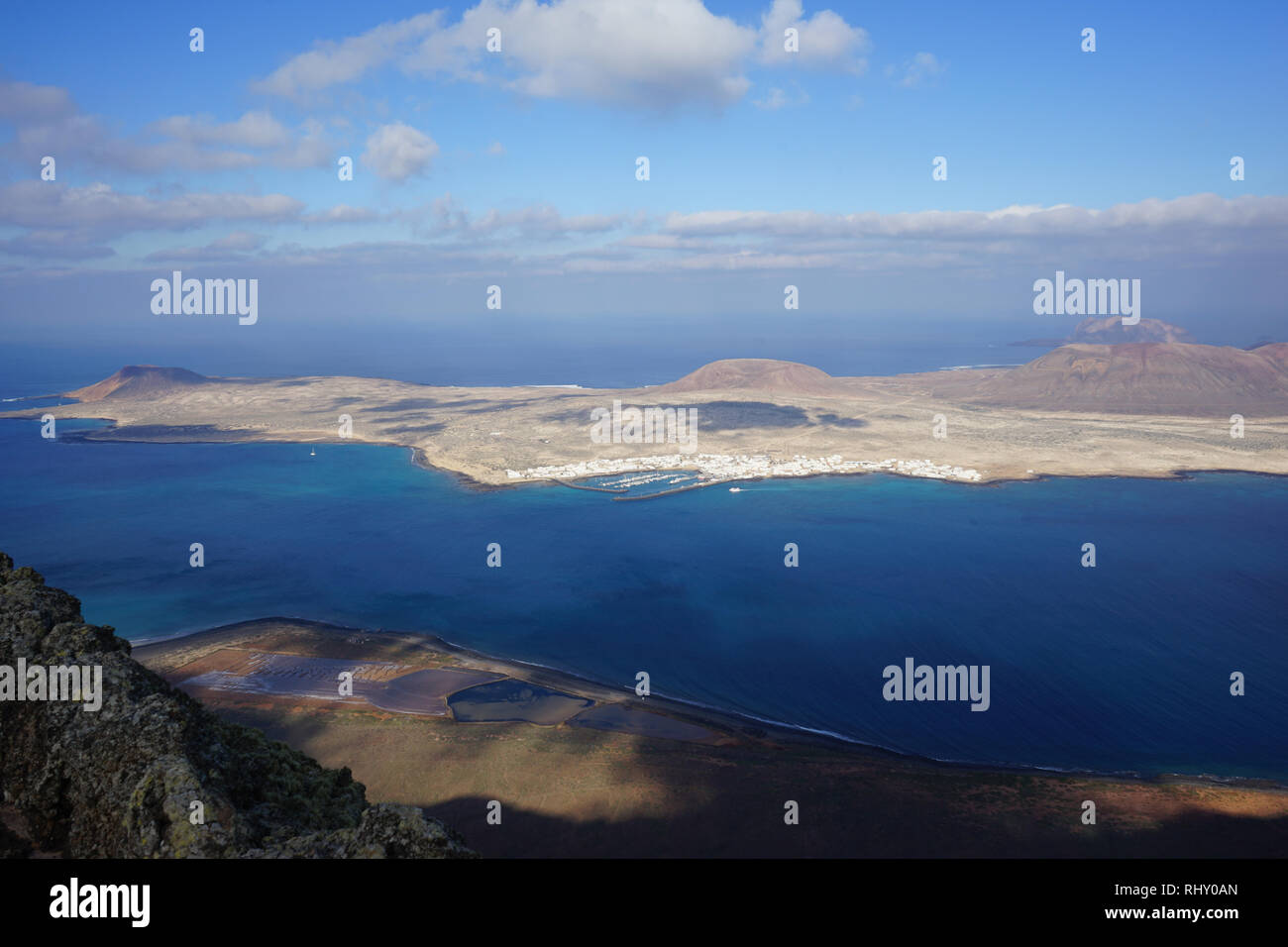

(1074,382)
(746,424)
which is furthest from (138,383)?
(1074,382)

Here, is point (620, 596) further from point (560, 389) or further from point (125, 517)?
point (560, 389)

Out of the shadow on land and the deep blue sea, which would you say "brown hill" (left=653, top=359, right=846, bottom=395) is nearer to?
the deep blue sea

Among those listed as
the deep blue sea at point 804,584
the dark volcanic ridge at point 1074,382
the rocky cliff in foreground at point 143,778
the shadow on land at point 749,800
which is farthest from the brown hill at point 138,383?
the rocky cliff in foreground at point 143,778

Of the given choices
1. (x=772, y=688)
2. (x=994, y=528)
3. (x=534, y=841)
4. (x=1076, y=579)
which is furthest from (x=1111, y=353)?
(x=534, y=841)

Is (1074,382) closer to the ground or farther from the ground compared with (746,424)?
farther from the ground

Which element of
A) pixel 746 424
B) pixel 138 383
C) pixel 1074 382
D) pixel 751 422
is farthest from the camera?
pixel 138 383

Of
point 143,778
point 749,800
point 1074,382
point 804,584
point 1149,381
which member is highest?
point 1074,382

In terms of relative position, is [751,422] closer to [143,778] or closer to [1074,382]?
[1074,382]

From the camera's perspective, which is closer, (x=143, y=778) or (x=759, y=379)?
(x=143, y=778)
